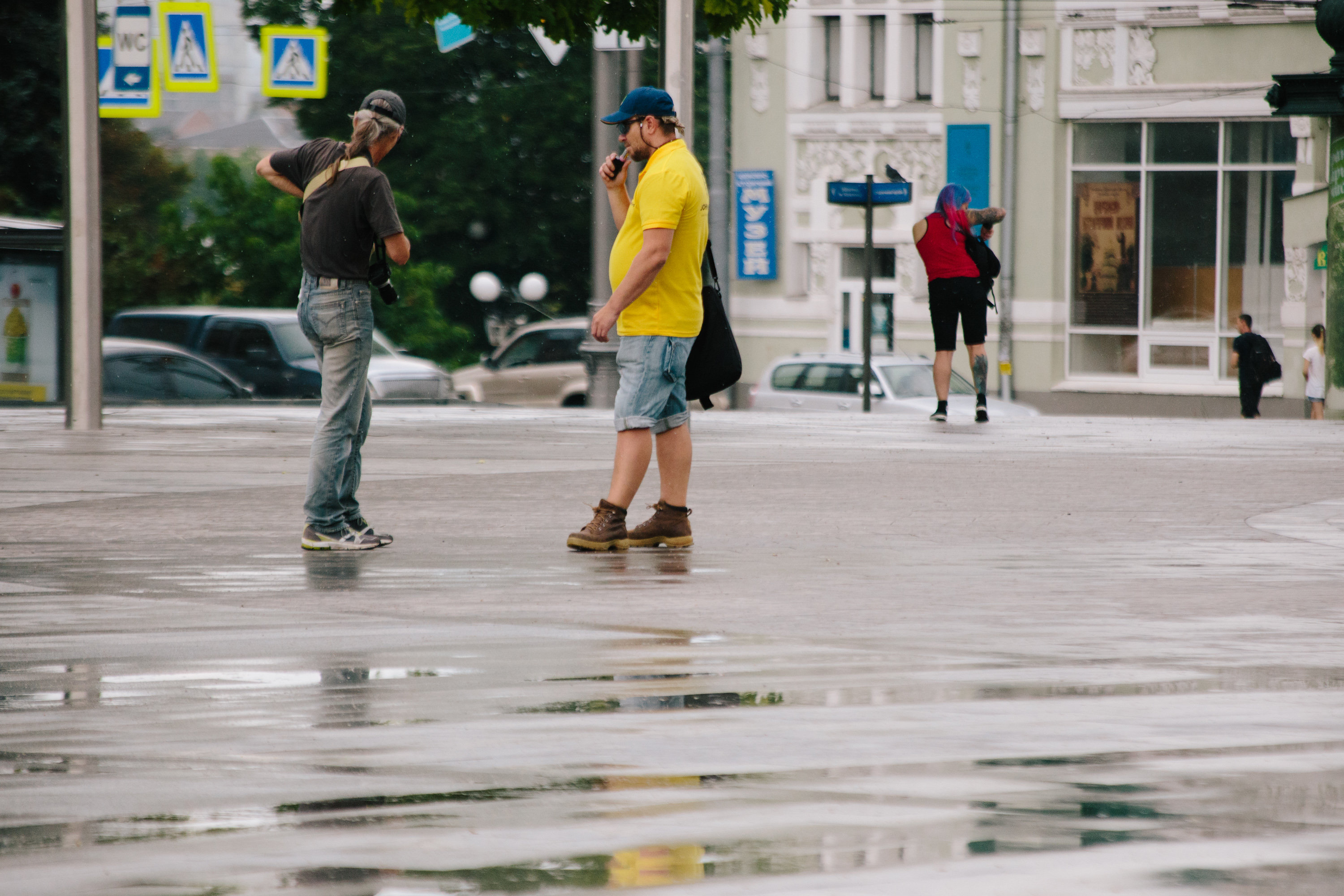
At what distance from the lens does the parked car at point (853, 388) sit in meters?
29.1

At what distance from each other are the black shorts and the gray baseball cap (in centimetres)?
795

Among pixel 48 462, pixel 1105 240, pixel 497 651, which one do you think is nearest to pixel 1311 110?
pixel 48 462

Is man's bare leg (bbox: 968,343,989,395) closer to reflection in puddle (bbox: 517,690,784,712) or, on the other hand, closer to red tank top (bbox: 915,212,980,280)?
red tank top (bbox: 915,212,980,280)

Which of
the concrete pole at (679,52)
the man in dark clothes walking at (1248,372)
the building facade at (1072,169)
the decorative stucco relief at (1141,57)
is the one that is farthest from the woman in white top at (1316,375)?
the concrete pole at (679,52)

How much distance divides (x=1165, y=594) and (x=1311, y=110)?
1255 centimetres

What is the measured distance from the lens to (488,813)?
368 cm

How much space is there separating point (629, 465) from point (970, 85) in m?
32.9

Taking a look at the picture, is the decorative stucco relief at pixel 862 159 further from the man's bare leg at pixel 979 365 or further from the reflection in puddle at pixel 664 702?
the reflection in puddle at pixel 664 702

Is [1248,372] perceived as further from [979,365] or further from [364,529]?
[364,529]

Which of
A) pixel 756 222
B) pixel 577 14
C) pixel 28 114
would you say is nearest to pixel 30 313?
pixel 577 14

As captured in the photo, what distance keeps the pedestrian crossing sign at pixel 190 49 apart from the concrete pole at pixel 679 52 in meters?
9.37

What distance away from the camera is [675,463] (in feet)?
27.0

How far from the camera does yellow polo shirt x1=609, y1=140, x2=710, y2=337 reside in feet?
26.4

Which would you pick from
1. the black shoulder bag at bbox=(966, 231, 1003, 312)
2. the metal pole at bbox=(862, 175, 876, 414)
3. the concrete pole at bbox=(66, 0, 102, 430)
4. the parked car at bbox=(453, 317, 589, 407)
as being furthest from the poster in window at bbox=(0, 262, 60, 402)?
the parked car at bbox=(453, 317, 589, 407)
